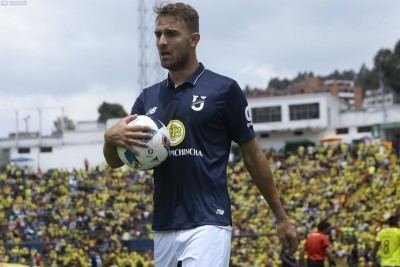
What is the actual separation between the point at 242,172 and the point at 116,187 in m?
6.00

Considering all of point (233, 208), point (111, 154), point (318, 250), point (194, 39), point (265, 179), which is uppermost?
point (194, 39)

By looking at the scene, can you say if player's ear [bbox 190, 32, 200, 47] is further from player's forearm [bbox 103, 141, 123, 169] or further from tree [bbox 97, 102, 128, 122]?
tree [bbox 97, 102, 128, 122]

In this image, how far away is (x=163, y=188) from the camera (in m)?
4.14

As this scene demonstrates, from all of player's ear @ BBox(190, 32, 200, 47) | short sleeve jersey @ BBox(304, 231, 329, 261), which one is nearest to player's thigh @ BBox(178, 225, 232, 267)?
player's ear @ BBox(190, 32, 200, 47)

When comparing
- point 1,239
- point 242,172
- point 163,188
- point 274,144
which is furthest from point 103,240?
point 274,144

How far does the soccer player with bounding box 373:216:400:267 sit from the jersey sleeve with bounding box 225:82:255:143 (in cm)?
939

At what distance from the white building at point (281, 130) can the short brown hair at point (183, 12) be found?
194 ft

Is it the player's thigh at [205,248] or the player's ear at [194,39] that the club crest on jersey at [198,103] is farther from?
the player's thigh at [205,248]

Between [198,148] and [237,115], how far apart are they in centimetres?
27

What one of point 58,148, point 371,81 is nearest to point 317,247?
point 58,148

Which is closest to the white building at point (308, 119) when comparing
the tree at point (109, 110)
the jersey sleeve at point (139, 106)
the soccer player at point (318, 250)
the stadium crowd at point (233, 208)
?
the stadium crowd at point (233, 208)

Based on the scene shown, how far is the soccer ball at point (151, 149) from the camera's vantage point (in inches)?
155

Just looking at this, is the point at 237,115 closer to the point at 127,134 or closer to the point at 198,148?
the point at 198,148

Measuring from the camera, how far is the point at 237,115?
4.14 meters
